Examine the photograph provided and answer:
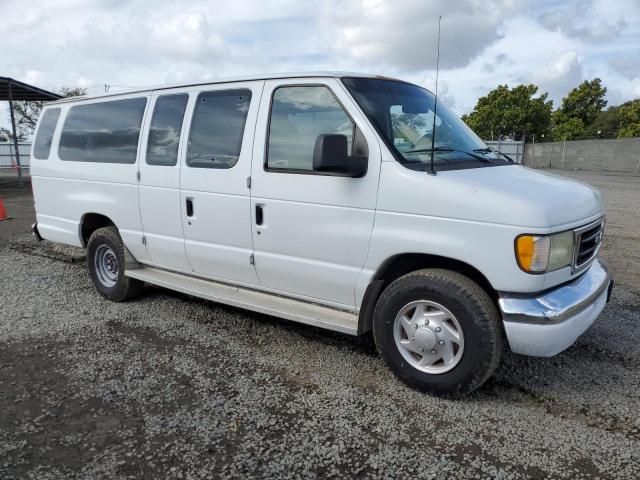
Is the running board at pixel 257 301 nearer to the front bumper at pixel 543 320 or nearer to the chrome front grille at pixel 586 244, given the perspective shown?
the front bumper at pixel 543 320

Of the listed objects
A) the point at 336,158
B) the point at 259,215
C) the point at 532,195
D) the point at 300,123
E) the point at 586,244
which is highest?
the point at 300,123

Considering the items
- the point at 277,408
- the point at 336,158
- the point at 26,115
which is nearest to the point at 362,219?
the point at 336,158

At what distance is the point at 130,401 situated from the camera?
11.1 feet

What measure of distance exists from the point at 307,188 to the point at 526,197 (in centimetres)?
151

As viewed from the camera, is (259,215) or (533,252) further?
(259,215)

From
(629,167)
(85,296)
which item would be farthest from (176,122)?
(629,167)

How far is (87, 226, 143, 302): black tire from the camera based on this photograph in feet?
17.4

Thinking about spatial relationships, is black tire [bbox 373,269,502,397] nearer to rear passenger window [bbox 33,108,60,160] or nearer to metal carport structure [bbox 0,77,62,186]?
rear passenger window [bbox 33,108,60,160]

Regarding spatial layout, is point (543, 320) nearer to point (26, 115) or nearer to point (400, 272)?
point (400, 272)

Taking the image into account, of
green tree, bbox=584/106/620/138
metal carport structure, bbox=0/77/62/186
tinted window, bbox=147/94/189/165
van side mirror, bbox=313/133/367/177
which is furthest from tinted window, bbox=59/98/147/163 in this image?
green tree, bbox=584/106/620/138

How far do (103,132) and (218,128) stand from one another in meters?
1.75

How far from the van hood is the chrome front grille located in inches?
3.1

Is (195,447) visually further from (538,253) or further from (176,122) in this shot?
(176,122)

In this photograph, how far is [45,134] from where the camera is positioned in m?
5.99
